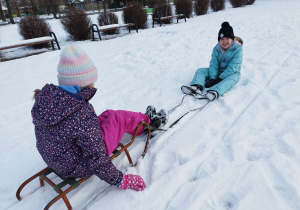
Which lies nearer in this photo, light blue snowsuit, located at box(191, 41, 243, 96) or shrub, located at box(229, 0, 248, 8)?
light blue snowsuit, located at box(191, 41, 243, 96)

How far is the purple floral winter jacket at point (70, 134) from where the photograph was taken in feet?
4.35

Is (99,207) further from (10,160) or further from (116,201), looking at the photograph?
(10,160)

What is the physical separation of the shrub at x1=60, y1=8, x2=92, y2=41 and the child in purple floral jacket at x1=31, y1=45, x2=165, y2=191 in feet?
23.3

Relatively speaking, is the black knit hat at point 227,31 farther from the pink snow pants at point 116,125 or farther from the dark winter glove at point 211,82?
the pink snow pants at point 116,125

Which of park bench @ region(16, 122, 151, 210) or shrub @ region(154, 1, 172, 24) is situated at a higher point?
shrub @ region(154, 1, 172, 24)

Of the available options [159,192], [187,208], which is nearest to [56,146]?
[159,192]

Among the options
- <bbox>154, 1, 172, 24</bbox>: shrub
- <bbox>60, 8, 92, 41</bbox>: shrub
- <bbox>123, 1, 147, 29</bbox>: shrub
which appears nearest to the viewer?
<bbox>60, 8, 92, 41</bbox>: shrub

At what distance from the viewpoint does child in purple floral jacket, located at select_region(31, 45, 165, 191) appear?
133 cm

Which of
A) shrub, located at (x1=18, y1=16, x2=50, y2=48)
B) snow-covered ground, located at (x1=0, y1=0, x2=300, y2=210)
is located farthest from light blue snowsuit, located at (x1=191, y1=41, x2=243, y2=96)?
shrub, located at (x1=18, y1=16, x2=50, y2=48)

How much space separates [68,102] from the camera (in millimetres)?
1352

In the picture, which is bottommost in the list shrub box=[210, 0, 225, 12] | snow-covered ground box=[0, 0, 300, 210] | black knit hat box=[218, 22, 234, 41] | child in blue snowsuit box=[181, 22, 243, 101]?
snow-covered ground box=[0, 0, 300, 210]

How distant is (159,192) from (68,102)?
990 millimetres

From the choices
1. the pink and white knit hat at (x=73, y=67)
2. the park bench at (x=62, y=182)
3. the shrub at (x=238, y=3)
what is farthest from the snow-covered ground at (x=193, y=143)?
the shrub at (x=238, y=3)

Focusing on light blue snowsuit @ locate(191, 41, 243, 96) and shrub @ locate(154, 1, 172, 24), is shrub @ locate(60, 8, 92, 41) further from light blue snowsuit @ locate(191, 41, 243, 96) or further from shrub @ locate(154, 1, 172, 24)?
light blue snowsuit @ locate(191, 41, 243, 96)
